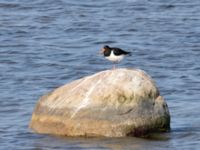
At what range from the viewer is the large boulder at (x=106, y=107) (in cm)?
1387

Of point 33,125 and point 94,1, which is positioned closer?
point 33,125

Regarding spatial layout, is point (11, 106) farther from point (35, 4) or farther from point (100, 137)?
point (35, 4)

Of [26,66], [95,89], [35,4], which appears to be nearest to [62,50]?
[26,66]

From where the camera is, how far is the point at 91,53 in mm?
22125

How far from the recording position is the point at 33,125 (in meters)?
14.5

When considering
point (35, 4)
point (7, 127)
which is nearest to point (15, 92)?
point (7, 127)

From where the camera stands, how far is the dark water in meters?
14.3

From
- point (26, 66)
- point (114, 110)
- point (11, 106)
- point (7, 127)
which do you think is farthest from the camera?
point (26, 66)

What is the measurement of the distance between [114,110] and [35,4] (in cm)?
1535

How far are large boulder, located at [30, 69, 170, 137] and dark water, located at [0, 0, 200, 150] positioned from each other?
19cm

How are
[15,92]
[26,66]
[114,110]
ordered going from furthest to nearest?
[26,66] < [15,92] < [114,110]

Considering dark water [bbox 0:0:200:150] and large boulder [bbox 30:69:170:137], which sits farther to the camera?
dark water [bbox 0:0:200:150]

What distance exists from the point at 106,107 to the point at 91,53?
8348 mm

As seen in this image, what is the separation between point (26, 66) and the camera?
2055 centimetres
